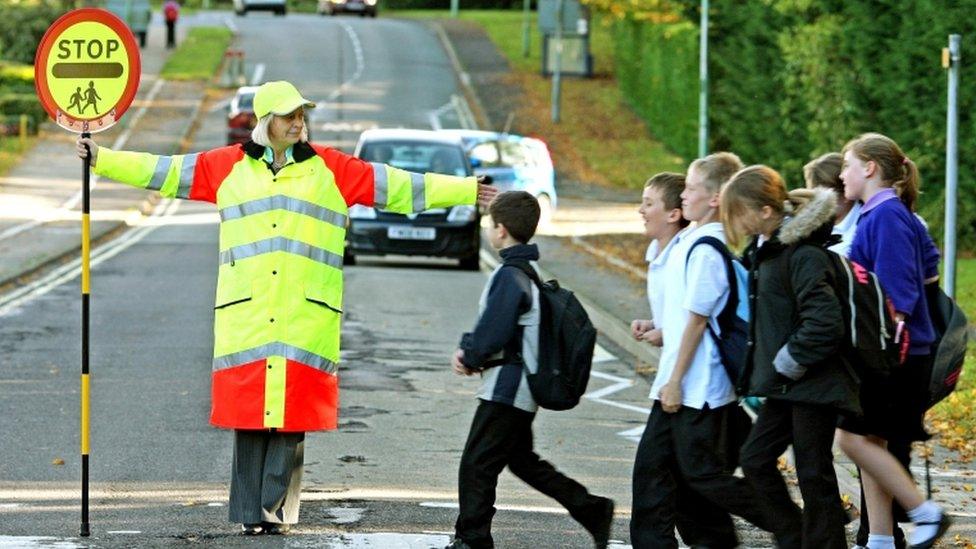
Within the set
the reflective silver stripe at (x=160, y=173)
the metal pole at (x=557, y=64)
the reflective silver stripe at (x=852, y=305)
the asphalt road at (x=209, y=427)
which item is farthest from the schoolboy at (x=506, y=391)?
the metal pole at (x=557, y=64)

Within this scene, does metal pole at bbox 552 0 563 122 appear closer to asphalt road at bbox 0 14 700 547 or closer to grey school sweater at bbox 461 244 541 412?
asphalt road at bbox 0 14 700 547

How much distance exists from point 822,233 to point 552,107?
46.7 m

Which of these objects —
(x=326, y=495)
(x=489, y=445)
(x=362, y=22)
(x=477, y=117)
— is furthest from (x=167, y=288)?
(x=362, y=22)

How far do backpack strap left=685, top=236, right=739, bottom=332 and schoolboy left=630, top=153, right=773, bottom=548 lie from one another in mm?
19

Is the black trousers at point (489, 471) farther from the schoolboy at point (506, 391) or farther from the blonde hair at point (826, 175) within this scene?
the blonde hair at point (826, 175)

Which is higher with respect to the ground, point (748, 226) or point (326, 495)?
point (748, 226)

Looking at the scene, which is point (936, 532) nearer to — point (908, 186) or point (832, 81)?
point (908, 186)

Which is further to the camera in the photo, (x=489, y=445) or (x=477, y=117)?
(x=477, y=117)

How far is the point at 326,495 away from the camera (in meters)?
9.41

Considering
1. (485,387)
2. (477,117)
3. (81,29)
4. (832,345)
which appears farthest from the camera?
(477,117)

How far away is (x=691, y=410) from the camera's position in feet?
24.0

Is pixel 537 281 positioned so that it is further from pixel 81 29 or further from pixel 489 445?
pixel 81 29

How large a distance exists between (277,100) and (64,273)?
51.7 ft

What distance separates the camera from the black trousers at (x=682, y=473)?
7.32 metres
